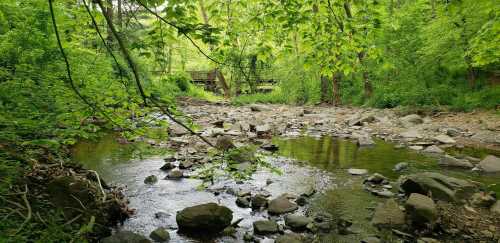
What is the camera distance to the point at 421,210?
4363 millimetres

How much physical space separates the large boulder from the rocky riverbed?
0.05 ft

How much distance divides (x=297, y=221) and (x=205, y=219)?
1155 mm

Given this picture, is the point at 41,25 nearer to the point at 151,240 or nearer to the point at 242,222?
the point at 151,240

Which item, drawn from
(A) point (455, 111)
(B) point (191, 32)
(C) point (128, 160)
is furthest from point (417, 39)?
(B) point (191, 32)

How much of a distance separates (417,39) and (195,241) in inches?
528

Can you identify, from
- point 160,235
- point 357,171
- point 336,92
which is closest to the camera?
point 160,235

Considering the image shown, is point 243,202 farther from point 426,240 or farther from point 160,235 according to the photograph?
point 426,240

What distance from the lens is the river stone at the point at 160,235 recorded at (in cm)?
407

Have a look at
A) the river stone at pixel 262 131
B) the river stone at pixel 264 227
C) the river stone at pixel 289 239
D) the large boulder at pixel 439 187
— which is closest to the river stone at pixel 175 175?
the river stone at pixel 264 227

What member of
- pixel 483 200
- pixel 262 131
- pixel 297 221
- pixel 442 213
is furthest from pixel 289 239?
pixel 262 131

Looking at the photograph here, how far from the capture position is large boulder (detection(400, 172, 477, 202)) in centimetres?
507

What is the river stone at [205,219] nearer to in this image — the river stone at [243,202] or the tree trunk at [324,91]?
the river stone at [243,202]

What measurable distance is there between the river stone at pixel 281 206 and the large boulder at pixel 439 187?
1.84 meters

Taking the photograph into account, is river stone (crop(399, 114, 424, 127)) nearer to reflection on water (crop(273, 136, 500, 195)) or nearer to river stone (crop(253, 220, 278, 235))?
reflection on water (crop(273, 136, 500, 195))
